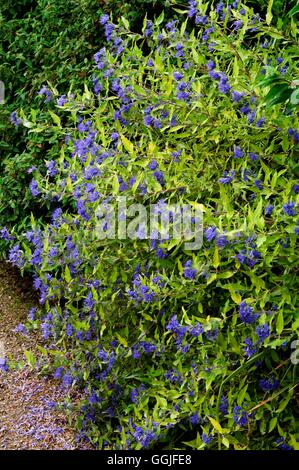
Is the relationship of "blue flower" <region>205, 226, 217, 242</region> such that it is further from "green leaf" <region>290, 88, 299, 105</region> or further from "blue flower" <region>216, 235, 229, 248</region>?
"green leaf" <region>290, 88, 299, 105</region>

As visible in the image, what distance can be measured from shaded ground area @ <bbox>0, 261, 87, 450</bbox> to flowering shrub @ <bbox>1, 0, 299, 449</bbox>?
16cm

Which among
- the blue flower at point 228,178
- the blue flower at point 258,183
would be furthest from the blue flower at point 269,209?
the blue flower at point 228,178

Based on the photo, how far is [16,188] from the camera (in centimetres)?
447

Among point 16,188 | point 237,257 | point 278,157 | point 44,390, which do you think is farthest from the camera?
point 16,188

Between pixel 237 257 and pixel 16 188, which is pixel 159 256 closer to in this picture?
pixel 237 257

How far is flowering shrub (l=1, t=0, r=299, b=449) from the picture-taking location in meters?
2.88

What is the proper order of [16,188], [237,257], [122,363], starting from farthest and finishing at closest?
[16,188] < [122,363] < [237,257]

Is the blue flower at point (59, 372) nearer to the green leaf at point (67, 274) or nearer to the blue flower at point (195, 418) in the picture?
the green leaf at point (67, 274)

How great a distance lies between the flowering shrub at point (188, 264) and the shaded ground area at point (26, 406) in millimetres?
157

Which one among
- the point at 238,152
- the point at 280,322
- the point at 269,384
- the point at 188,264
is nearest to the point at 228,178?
the point at 238,152

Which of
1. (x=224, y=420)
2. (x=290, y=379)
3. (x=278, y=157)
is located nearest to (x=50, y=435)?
(x=224, y=420)

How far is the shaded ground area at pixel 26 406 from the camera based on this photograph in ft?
11.3

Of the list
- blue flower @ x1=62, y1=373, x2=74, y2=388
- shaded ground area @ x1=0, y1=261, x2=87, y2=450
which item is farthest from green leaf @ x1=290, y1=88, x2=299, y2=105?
shaded ground area @ x1=0, y1=261, x2=87, y2=450
